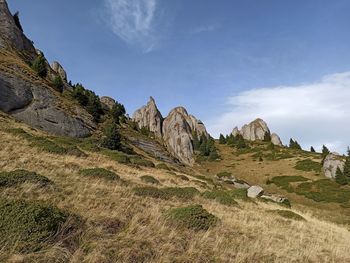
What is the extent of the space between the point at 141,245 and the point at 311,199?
151ft

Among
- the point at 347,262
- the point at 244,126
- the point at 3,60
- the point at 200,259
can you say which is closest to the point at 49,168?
the point at 200,259

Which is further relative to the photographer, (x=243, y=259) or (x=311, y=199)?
(x=311, y=199)

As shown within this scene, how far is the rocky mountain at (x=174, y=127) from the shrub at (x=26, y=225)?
3322 inches

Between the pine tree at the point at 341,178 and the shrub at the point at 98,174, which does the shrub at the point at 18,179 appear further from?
the pine tree at the point at 341,178

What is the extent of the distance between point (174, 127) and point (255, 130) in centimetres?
5782

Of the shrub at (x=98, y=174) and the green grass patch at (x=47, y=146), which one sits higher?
the green grass patch at (x=47, y=146)

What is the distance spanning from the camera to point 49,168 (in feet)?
52.6

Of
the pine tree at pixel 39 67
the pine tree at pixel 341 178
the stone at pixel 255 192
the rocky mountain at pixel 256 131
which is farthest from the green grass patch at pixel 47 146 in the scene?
the rocky mountain at pixel 256 131

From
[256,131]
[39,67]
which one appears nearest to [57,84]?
[39,67]

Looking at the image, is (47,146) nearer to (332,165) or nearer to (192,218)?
(192,218)

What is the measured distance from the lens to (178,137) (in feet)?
358

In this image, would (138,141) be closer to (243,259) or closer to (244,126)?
(243,259)

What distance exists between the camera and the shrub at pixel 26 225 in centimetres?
632

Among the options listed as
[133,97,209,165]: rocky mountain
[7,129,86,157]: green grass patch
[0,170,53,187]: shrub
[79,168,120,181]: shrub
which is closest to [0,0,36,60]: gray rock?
[7,129,86,157]: green grass patch
